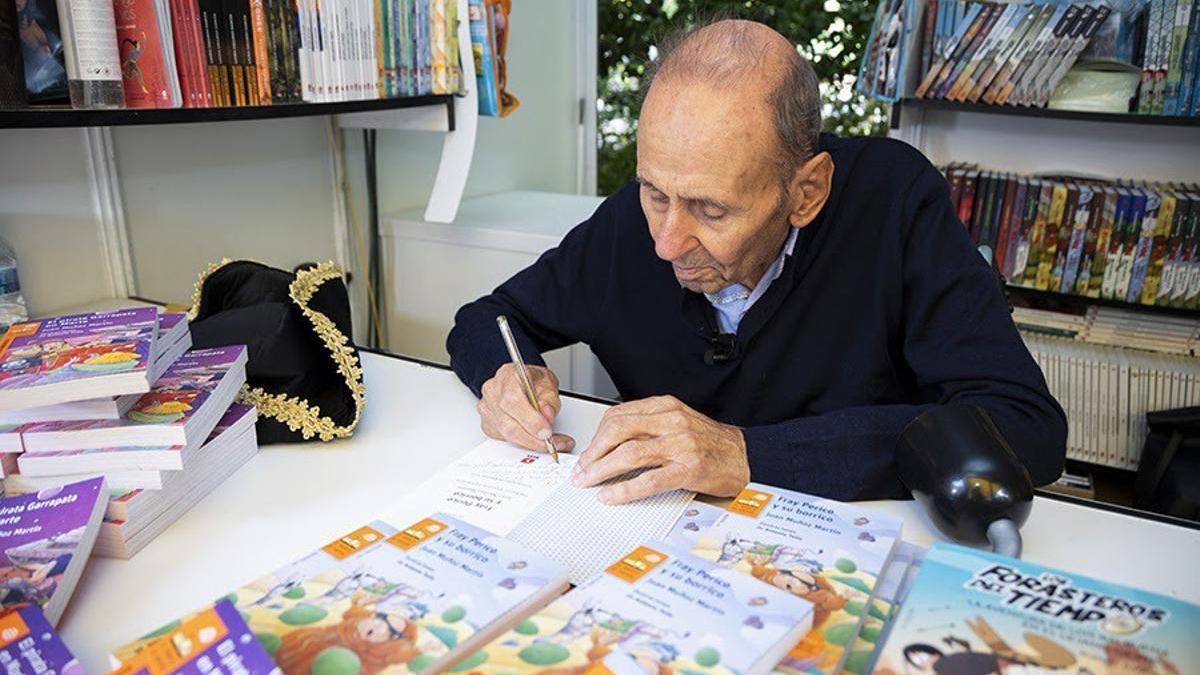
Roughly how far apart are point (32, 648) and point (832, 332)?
0.96 meters

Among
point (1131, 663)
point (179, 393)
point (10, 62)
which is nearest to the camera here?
point (1131, 663)

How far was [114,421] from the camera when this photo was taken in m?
0.87

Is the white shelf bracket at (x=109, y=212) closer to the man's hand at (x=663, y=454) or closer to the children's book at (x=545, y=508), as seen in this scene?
the children's book at (x=545, y=508)

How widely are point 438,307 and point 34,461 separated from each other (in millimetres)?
1464

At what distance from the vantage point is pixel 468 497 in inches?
35.4

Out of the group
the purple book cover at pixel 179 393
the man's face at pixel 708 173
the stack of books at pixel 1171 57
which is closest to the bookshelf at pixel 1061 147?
the stack of books at pixel 1171 57

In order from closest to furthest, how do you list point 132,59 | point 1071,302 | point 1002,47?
point 132,59, point 1002,47, point 1071,302

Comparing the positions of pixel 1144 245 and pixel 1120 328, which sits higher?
pixel 1144 245

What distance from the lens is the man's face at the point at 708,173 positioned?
0.97 m

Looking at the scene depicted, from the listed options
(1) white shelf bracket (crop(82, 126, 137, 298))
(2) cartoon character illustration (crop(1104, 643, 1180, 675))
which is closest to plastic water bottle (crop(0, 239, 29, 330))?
(1) white shelf bracket (crop(82, 126, 137, 298))

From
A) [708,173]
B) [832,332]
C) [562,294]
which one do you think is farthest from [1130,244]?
[708,173]

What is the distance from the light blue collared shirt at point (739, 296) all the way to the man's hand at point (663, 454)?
0.98 feet

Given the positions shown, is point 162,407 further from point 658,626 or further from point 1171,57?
point 1171,57

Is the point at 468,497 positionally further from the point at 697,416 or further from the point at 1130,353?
the point at 1130,353
